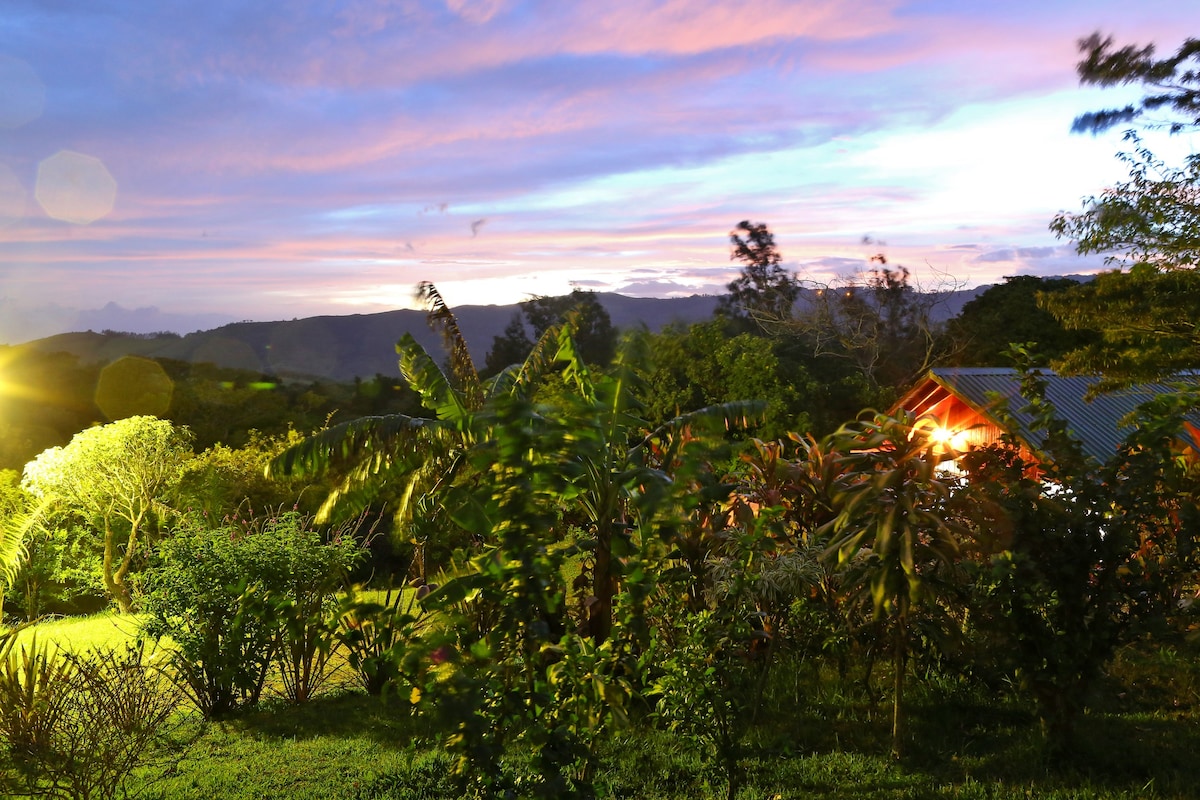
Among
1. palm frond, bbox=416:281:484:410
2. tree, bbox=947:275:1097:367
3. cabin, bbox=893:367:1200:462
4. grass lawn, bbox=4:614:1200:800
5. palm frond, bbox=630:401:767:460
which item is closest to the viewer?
grass lawn, bbox=4:614:1200:800

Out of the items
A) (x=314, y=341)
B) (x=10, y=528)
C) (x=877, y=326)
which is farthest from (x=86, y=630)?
(x=314, y=341)

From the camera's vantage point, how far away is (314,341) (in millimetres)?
56031

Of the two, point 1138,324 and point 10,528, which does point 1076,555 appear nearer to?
point 10,528

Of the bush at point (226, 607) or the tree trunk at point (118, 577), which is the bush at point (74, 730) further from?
the tree trunk at point (118, 577)

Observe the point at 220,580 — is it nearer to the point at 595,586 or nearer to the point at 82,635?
the point at 595,586

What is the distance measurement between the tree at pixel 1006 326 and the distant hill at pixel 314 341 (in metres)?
12.5

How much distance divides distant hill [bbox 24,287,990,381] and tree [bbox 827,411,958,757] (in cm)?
3499

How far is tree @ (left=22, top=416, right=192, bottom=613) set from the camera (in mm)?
14219

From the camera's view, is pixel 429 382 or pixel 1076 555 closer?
pixel 1076 555

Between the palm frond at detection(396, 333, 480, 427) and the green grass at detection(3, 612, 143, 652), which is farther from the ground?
the palm frond at detection(396, 333, 480, 427)

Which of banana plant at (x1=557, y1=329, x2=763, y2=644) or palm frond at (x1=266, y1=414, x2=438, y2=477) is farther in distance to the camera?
palm frond at (x1=266, y1=414, x2=438, y2=477)

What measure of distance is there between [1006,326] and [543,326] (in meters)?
22.9

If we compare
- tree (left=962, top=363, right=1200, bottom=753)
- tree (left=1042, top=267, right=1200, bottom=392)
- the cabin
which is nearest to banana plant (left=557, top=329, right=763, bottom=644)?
A: tree (left=962, top=363, right=1200, bottom=753)

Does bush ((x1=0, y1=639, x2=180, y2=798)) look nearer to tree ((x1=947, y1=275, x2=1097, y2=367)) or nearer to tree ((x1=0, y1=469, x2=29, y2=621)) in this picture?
tree ((x1=0, y1=469, x2=29, y2=621))
